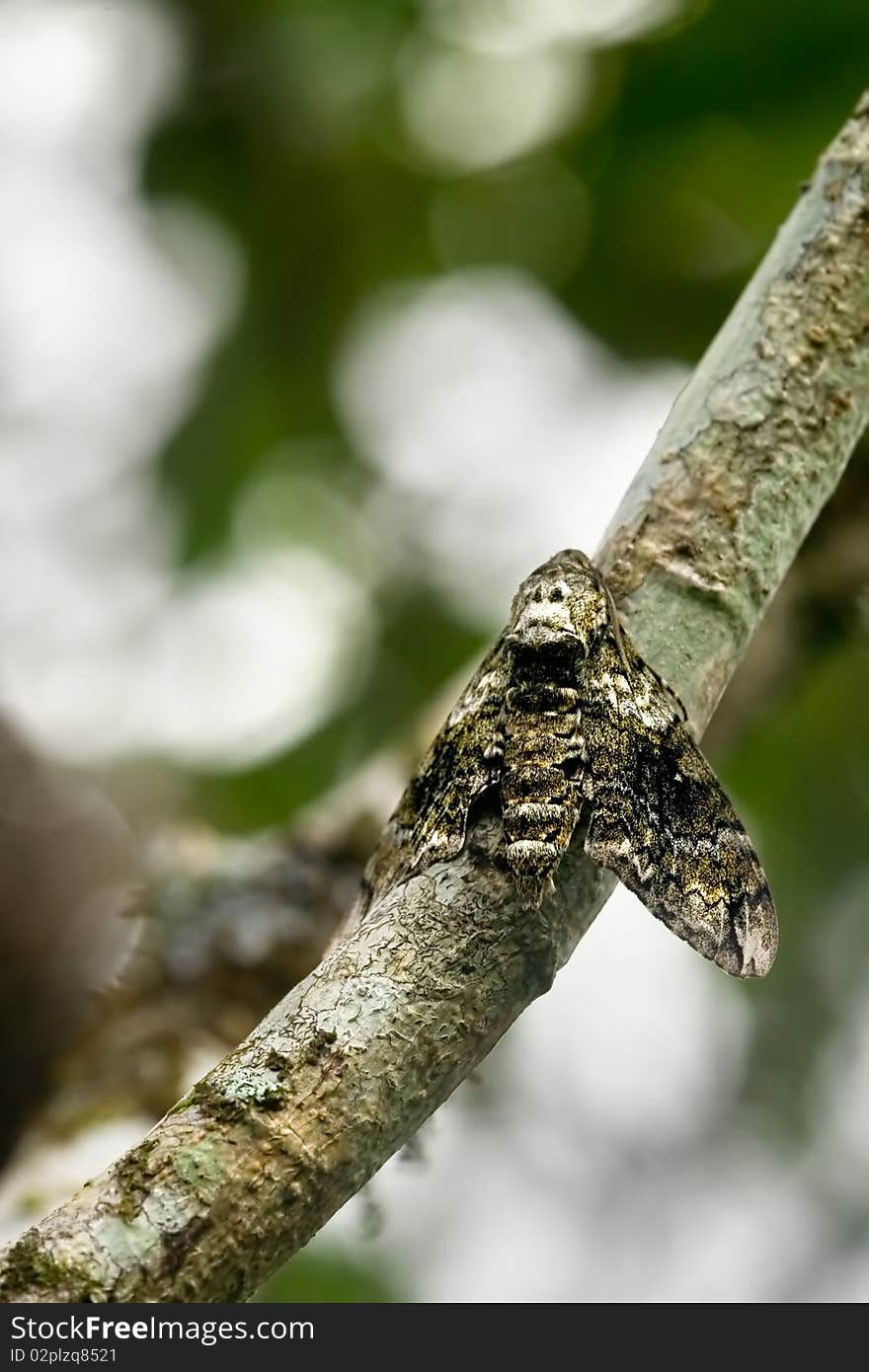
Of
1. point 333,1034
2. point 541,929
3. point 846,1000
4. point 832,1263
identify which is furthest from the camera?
point 846,1000

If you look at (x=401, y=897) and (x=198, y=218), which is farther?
(x=198, y=218)

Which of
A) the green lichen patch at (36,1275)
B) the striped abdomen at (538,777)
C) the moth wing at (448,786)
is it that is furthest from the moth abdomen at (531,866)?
the green lichen patch at (36,1275)

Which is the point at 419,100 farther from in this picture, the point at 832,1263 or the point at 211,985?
the point at 832,1263

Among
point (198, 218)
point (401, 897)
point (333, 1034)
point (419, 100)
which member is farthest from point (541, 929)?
point (198, 218)

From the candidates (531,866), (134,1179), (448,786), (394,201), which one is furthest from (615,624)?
(394,201)

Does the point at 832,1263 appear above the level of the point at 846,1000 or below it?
below

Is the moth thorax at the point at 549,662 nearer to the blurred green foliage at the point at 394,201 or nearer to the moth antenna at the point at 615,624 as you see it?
the moth antenna at the point at 615,624
